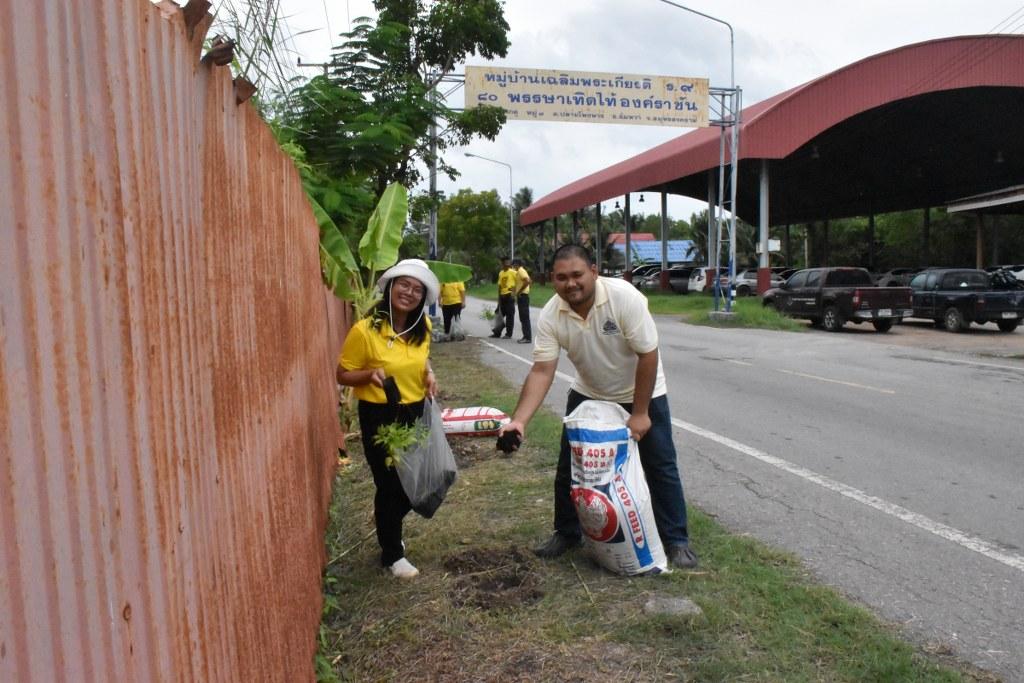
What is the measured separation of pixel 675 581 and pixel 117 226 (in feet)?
11.1

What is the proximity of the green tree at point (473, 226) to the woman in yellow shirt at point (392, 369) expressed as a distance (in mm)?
56837

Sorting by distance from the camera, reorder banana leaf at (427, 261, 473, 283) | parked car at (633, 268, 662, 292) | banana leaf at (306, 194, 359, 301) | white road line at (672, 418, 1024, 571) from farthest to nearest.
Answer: parked car at (633, 268, 662, 292) → banana leaf at (427, 261, 473, 283) → banana leaf at (306, 194, 359, 301) → white road line at (672, 418, 1024, 571)

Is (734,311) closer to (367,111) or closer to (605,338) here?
(367,111)

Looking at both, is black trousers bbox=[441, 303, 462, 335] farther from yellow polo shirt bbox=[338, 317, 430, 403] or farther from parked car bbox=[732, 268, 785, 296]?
parked car bbox=[732, 268, 785, 296]

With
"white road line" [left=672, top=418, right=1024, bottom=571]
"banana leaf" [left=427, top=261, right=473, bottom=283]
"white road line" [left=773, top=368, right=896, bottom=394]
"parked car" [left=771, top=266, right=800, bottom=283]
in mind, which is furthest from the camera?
"parked car" [left=771, top=266, right=800, bottom=283]

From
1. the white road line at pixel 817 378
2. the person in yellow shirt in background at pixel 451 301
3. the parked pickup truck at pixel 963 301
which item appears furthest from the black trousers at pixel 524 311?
the parked pickup truck at pixel 963 301

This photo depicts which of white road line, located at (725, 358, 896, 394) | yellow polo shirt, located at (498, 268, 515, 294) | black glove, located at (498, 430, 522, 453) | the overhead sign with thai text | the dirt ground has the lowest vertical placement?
the dirt ground

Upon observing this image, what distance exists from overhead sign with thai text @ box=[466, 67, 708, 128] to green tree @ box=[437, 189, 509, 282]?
39085mm

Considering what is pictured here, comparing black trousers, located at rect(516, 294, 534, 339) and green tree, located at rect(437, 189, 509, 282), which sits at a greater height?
green tree, located at rect(437, 189, 509, 282)

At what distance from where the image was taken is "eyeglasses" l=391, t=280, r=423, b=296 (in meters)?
4.34

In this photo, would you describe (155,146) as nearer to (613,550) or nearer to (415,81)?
(613,550)

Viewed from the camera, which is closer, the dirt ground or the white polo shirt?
the white polo shirt

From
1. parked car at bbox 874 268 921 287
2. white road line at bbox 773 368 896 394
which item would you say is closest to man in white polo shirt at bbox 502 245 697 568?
white road line at bbox 773 368 896 394

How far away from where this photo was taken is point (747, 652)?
3463mm
